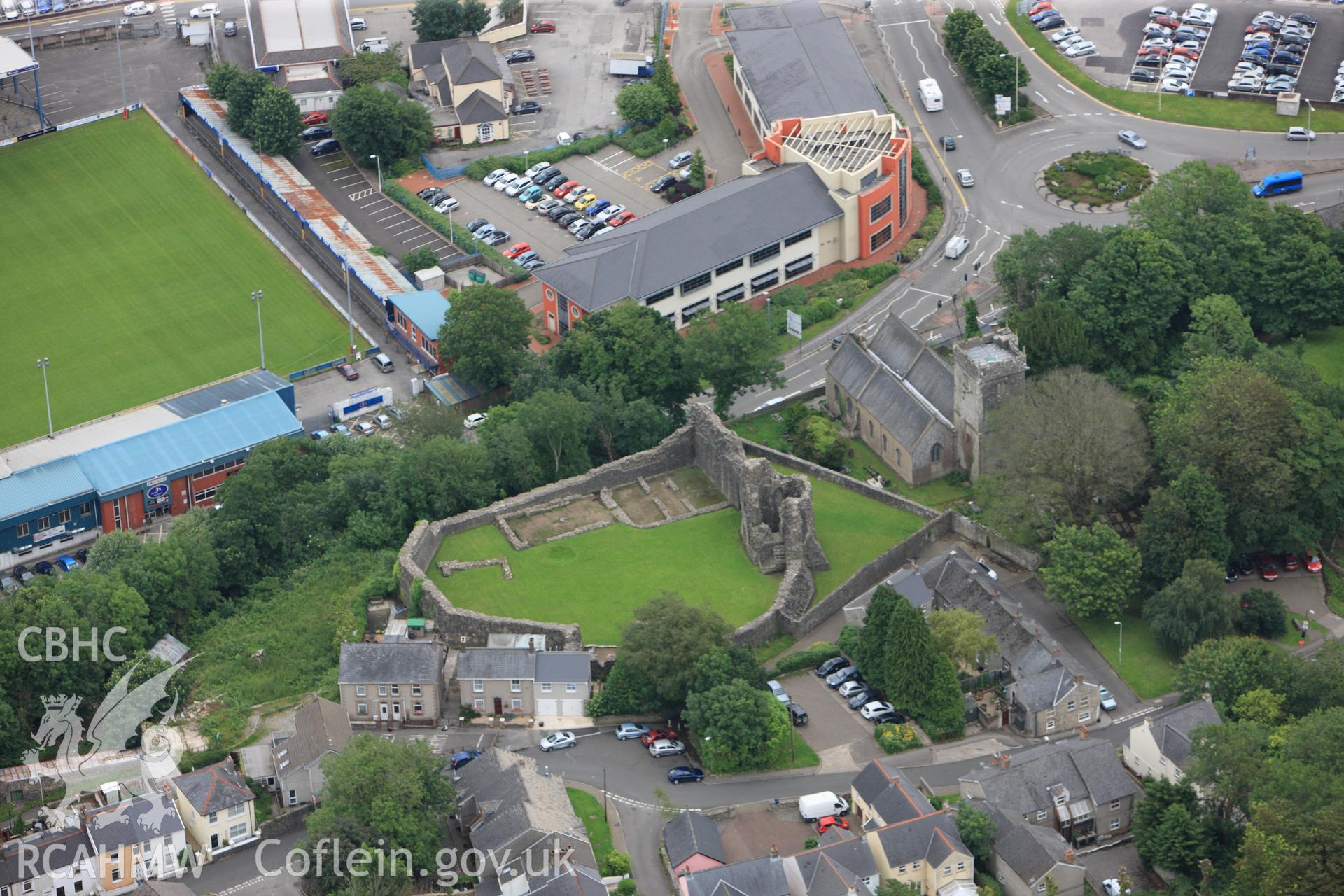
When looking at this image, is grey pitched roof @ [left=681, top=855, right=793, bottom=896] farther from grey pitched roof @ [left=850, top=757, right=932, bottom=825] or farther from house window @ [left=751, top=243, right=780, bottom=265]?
house window @ [left=751, top=243, right=780, bottom=265]

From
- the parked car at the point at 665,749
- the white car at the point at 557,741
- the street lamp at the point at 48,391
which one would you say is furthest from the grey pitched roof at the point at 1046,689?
the street lamp at the point at 48,391

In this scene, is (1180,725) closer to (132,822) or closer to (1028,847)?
(1028,847)

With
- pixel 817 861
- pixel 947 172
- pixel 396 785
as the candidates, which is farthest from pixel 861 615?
pixel 947 172

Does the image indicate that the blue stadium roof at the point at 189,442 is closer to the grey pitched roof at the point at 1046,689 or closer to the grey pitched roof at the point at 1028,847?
the grey pitched roof at the point at 1046,689

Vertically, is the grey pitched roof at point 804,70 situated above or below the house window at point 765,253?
above

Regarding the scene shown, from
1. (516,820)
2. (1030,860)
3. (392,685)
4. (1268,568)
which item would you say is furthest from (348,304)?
(1030,860)

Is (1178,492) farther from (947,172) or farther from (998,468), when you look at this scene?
(947,172)
